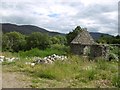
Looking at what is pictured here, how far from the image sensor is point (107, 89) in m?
7.28

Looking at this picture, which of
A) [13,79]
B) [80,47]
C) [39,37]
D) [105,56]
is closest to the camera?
[13,79]

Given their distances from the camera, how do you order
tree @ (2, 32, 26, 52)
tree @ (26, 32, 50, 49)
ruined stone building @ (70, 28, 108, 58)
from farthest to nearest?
tree @ (26, 32, 50, 49) < tree @ (2, 32, 26, 52) < ruined stone building @ (70, 28, 108, 58)

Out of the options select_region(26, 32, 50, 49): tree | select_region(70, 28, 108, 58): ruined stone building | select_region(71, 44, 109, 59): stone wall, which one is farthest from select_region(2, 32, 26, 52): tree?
select_region(71, 44, 109, 59): stone wall

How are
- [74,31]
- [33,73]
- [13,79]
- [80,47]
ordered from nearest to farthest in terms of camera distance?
1. [13,79]
2. [33,73]
3. [80,47]
4. [74,31]

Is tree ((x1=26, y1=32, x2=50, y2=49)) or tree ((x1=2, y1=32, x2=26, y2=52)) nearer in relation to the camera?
tree ((x1=2, y1=32, x2=26, y2=52))

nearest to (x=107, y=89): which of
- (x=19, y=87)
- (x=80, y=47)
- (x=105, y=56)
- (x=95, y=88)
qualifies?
(x=95, y=88)

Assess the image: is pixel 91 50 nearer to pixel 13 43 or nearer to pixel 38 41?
pixel 38 41

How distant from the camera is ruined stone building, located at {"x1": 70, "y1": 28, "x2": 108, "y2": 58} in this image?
63.7 feet

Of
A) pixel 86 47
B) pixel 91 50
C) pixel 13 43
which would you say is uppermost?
pixel 86 47

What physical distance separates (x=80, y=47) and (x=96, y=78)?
13.3m

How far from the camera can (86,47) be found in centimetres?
2184

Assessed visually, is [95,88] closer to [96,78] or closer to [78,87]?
[78,87]

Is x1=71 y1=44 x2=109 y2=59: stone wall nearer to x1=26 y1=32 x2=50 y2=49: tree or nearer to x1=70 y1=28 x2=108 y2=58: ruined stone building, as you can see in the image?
x1=70 y1=28 x2=108 y2=58: ruined stone building

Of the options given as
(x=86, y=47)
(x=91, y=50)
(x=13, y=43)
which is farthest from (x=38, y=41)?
(x=91, y=50)
